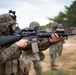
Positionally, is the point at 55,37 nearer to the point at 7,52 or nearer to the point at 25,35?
the point at 25,35

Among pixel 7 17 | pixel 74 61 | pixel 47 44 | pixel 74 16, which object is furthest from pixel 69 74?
pixel 74 16

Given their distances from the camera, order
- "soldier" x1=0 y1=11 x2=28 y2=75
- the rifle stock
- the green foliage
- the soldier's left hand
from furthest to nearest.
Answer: the green foliage
the soldier's left hand
"soldier" x1=0 y1=11 x2=28 y2=75
the rifle stock

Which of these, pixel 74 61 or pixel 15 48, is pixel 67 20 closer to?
pixel 74 61

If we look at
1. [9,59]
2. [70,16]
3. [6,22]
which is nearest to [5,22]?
[6,22]

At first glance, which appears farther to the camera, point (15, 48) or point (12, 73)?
point (12, 73)

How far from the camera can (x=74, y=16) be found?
3606 cm

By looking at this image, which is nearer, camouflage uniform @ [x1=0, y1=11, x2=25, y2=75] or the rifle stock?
the rifle stock

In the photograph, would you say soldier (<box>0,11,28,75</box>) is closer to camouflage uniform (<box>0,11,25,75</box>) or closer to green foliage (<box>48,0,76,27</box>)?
camouflage uniform (<box>0,11,25,75</box>)

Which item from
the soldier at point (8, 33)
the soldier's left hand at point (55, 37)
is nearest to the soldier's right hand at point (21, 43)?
the soldier at point (8, 33)

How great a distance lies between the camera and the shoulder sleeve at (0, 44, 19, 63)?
415cm

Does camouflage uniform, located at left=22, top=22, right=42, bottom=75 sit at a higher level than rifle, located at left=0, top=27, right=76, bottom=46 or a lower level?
lower

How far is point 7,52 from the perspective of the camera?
4.19 m

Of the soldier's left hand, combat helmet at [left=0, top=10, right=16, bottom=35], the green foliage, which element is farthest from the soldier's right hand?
the green foliage

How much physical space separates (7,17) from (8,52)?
73 cm
